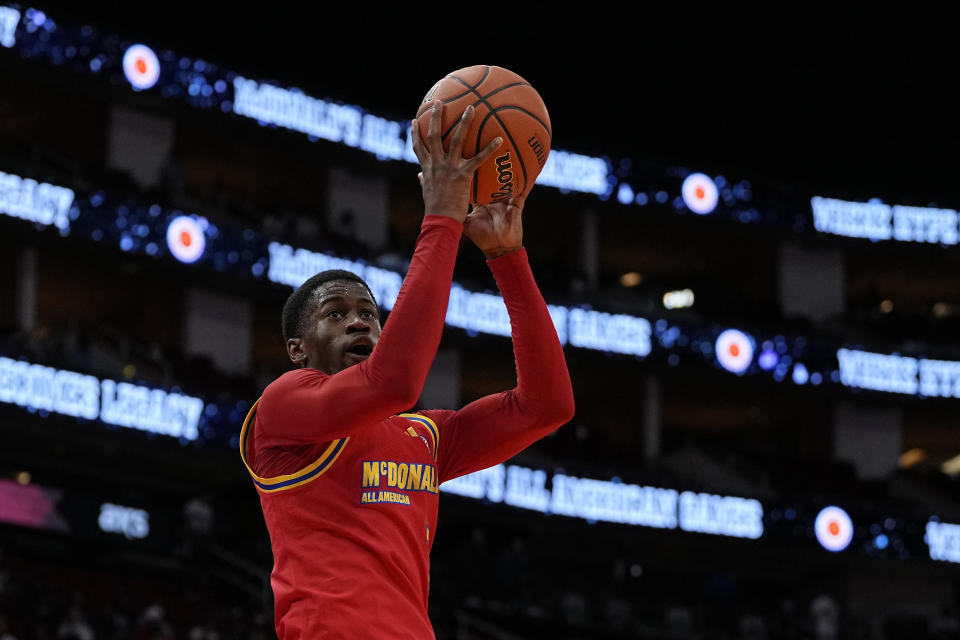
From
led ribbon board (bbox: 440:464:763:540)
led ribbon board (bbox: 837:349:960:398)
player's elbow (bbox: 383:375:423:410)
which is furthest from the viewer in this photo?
led ribbon board (bbox: 837:349:960:398)

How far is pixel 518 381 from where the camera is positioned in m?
3.63

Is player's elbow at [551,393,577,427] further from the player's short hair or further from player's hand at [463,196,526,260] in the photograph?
the player's short hair

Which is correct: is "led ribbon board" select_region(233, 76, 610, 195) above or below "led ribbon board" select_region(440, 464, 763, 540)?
above

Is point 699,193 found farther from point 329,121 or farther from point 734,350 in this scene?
point 329,121

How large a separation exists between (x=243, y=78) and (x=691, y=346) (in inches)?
421

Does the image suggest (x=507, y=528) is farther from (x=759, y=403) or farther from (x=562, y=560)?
(x=759, y=403)

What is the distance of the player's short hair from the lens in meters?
3.64

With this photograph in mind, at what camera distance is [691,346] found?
1137 inches

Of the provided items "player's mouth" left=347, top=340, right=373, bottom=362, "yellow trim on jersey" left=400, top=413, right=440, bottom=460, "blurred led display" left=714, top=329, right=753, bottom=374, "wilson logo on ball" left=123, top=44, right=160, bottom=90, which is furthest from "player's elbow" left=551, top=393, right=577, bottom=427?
"blurred led display" left=714, top=329, right=753, bottom=374

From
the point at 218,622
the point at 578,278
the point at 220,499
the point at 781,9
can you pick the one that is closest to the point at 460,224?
the point at 218,622

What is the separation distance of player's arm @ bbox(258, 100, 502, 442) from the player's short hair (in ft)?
0.88

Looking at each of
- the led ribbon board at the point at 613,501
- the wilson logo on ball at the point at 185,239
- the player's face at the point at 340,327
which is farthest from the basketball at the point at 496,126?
the led ribbon board at the point at 613,501

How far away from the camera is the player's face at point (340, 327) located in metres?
3.58

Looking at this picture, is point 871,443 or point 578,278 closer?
point 578,278
